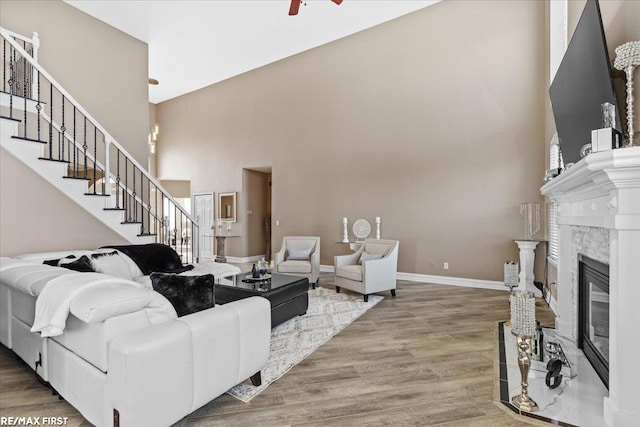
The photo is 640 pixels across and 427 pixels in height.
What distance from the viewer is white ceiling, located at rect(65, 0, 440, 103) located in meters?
5.46

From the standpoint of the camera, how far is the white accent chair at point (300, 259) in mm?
5387

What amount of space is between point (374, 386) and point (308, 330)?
4.07 feet

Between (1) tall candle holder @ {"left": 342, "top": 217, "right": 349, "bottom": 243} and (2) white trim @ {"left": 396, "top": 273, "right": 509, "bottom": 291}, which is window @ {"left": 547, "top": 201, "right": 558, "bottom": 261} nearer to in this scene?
(2) white trim @ {"left": 396, "top": 273, "right": 509, "bottom": 291}

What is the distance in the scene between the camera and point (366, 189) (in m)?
6.54

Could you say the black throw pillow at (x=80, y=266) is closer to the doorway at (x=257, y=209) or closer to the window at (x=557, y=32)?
the doorway at (x=257, y=209)

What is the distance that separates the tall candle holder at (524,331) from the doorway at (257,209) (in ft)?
23.1

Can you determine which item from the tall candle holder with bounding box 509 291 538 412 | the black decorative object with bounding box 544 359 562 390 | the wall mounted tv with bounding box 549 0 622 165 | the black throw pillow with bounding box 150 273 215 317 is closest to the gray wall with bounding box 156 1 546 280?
the wall mounted tv with bounding box 549 0 622 165

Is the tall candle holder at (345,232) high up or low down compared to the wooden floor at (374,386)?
up

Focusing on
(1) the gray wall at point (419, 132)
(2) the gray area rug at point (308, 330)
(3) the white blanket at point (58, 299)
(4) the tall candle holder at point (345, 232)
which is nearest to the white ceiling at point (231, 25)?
(1) the gray wall at point (419, 132)

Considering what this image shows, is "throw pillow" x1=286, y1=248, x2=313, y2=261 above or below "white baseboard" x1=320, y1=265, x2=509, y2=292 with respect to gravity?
above

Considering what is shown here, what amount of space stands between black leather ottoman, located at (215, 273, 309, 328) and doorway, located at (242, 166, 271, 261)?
480 cm

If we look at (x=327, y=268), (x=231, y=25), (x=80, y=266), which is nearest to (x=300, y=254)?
(x=327, y=268)

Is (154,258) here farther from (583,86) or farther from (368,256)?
(583,86)

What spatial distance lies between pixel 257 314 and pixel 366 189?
469cm
